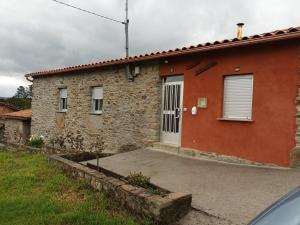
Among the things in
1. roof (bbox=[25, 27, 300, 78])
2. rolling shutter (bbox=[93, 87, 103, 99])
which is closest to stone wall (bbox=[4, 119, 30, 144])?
rolling shutter (bbox=[93, 87, 103, 99])

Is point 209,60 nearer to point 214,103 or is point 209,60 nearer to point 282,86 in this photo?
point 214,103

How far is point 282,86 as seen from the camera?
7676 mm

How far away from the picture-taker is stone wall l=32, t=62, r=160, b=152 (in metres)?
11.2

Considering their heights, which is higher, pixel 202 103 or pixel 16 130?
pixel 202 103

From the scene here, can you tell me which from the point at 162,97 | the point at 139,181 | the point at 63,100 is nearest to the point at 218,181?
the point at 139,181

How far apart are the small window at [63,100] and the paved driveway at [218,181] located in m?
7.23

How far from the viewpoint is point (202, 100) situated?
9477mm

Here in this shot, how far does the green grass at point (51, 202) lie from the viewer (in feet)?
17.5

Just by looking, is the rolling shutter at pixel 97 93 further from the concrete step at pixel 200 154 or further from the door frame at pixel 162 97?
the concrete step at pixel 200 154

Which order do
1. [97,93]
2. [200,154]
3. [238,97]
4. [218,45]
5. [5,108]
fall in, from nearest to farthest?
[218,45]
[238,97]
[200,154]
[97,93]
[5,108]

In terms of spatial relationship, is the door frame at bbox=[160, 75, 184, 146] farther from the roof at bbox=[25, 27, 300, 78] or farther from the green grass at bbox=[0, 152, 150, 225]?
the green grass at bbox=[0, 152, 150, 225]

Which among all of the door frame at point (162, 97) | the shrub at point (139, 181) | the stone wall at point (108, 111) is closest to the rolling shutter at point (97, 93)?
the stone wall at point (108, 111)

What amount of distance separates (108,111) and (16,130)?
986 centimetres

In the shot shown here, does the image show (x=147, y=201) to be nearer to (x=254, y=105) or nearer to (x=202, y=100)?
(x=254, y=105)
